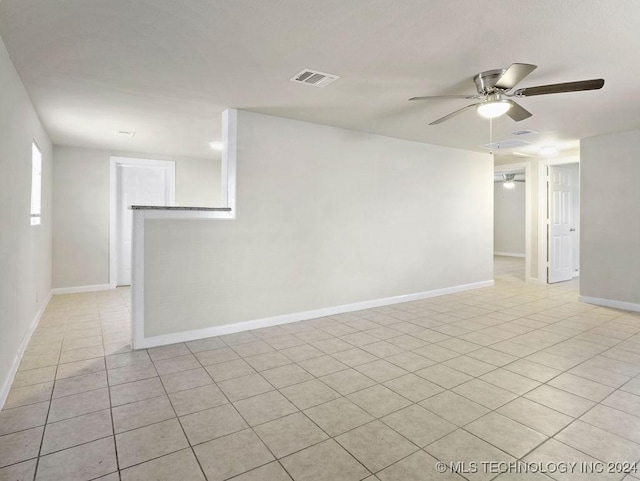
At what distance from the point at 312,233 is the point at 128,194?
12.6 ft

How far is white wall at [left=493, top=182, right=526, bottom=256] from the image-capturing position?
10.6m

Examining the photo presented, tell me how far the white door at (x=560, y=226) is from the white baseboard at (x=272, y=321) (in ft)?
8.44

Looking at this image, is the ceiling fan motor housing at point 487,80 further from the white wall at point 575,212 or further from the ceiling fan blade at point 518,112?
the white wall at point 575,212

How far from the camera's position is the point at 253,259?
3943 mm

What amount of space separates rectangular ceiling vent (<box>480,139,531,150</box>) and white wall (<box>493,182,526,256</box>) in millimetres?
5695

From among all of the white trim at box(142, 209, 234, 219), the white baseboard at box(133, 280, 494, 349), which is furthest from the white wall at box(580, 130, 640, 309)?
the white trim at box(142, 209, 234, 219)

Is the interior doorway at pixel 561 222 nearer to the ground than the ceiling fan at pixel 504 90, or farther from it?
nearer to the ground

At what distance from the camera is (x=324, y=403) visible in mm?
2336

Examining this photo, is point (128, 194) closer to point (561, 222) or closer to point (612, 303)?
point (612, 303)

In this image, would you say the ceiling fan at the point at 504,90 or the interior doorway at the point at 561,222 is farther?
the interior doorway at the point at 561,222

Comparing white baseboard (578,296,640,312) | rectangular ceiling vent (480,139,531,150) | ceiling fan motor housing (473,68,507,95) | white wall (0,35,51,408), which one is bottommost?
white baseboard (578,296,640,312)

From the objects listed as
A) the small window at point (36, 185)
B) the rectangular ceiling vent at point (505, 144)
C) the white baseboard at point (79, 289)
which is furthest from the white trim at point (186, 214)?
the rectangular ceiling vent at point (505, 144)

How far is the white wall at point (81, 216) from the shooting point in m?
5.62

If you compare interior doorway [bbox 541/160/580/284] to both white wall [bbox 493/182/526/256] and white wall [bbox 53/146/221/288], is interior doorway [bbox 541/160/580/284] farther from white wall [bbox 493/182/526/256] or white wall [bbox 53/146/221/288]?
white wall [bbox 53/146/221/288]
